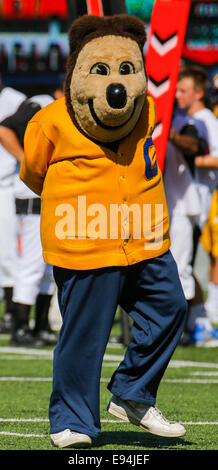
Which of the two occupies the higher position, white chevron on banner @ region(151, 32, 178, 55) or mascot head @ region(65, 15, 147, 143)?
mascot head @ region(65, 15, 147, 143)

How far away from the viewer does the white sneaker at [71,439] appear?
4711 millimetres

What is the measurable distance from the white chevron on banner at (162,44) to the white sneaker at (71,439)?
3.64 m

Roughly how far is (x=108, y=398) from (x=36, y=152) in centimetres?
202

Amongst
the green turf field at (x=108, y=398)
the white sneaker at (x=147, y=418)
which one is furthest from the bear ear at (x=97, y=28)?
the green turf field at (x=108, y=398)

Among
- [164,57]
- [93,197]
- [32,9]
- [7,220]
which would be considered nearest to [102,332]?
[93,197]

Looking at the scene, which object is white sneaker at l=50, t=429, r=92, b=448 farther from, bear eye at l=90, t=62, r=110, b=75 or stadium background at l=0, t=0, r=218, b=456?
bear eye at l=90, t=62, r=110, b=75

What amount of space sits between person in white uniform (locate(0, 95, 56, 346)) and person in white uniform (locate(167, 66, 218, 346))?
3.54 feet

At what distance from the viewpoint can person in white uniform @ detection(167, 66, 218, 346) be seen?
8.70 metres

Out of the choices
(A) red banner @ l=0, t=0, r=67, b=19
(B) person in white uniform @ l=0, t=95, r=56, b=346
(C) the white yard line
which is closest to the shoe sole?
(C) the white yard line

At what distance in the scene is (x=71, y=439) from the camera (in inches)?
186

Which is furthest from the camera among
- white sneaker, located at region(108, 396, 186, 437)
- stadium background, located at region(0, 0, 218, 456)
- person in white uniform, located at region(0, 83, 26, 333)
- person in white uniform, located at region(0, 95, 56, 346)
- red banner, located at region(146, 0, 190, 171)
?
person in white uniform, located at region(0, 83, 26, 333)

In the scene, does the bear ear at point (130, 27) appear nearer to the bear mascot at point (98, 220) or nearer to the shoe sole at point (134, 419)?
the bear mascot at point (98, 220)

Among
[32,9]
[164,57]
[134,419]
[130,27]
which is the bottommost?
[32,9]

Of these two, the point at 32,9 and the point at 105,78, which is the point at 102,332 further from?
the point at 32,9
